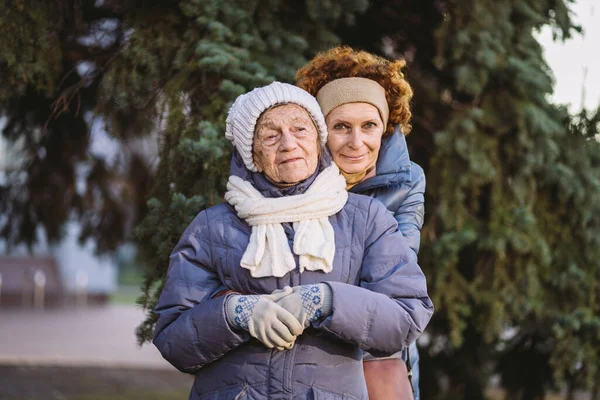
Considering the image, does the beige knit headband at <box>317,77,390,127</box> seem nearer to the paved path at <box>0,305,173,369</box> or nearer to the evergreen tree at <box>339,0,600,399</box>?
the evergreen tree at <box>339,0,600,399</box>

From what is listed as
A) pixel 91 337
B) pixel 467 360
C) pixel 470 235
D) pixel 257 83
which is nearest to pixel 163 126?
pixel 257 83

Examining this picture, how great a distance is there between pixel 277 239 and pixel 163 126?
2.11 metres

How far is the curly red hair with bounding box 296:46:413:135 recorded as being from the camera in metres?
3.34

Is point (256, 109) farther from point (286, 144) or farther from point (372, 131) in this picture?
point (372, 131)

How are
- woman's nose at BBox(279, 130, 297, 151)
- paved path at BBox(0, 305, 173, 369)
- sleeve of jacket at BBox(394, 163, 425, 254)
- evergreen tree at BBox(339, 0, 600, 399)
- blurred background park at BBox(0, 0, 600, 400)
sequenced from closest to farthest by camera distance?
1. woman's nose at BBox(279, 130, 297, 151)
2. sleeve of jacket at BBox(394, 163, 425, 254)
3. blurred background park at BBox(0, 0, 600, 400)
4. evergreen tree at BBox(339, 0, 600, 399)
5. paved path at BBox(0, 305, 173, 369)

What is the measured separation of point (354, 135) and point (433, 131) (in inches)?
92.0

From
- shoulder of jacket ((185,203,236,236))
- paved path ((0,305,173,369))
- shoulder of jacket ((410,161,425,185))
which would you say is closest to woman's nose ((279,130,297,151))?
shoulder of jacket ((185,203,236,236))

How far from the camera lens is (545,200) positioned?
16.4ft

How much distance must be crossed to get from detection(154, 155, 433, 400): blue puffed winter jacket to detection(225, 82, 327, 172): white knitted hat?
0.39ft

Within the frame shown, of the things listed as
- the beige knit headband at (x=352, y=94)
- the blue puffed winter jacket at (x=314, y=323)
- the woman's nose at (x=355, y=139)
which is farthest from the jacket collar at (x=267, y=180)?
the beige knit headband at (x=352, y=94)

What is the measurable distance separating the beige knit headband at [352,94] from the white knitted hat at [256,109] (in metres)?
0.70

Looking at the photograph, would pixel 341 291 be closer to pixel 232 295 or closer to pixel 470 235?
pixel 232 295

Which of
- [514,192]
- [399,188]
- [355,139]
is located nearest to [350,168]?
[355,139]

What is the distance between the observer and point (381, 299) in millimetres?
2287
